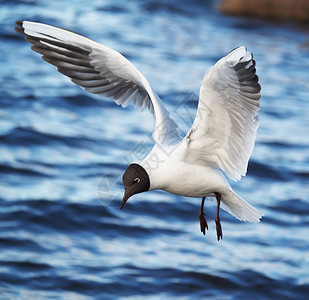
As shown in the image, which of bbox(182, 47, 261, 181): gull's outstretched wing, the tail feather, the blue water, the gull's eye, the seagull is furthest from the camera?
the blue water

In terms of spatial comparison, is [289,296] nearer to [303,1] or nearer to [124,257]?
[124,257]

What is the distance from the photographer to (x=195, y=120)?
5316 mm

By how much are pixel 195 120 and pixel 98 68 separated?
1420mm

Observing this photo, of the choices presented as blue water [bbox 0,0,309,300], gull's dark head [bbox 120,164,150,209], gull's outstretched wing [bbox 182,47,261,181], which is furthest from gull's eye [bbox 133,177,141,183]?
blue water [bbox 0,0,309,300]

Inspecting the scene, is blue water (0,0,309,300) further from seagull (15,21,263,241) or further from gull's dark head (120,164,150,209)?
gull's dark head (120,164,150,209)

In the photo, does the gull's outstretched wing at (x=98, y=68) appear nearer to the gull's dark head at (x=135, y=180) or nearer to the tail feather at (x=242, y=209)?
the gull's dark head at (x=135, y=180)

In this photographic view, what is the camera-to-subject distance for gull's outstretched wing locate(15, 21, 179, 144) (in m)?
6.07

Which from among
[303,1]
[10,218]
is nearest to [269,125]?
[303,1]

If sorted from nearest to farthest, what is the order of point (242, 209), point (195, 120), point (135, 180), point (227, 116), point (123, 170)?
point (195, 120) < point (227, 116) < point (135, 180) < point (242, 209) < point (123, 170)

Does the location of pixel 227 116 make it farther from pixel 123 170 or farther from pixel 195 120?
pixel 123 170

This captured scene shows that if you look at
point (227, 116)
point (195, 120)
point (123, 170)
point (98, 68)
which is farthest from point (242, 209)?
point (123, 170)

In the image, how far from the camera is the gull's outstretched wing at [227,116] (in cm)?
514

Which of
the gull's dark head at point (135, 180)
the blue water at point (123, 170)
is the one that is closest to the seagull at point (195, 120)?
the gull's dark head at point (135, 180)

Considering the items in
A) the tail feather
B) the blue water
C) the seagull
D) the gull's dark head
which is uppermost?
the seagull
